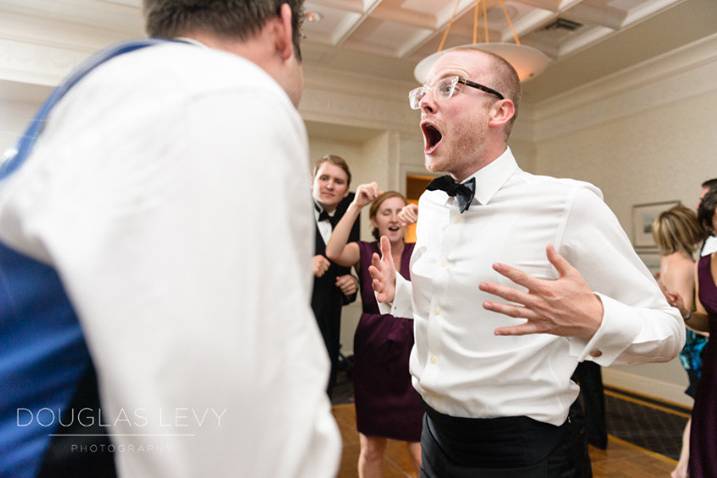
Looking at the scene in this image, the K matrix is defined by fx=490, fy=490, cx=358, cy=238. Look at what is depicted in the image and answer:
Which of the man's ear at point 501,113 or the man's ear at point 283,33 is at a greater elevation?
the man's ear at point 501,113

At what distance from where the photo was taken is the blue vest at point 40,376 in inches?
21.6

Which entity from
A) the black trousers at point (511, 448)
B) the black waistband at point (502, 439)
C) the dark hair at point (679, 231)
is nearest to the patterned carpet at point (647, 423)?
the dark hair at point (679, 231)

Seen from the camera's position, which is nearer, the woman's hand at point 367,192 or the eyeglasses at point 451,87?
the eyeglasses at point 451,87

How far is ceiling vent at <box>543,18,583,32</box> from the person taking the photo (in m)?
4.84

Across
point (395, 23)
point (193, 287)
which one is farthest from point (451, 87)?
point (395, 23)

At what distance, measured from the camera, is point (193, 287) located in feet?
1.47

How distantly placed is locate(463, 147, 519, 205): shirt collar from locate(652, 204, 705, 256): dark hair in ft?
8.55

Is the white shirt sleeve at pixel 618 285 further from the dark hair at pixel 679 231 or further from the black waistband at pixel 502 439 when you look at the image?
A: the dark hair at pixel 679 231

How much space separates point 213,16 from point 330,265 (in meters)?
2.12

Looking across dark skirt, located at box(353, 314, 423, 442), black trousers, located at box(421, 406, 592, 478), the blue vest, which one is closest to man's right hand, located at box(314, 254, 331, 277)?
dark skirt, located at box(353, 314, 423, 442)

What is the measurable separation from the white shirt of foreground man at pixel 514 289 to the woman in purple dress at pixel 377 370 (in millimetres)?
1042

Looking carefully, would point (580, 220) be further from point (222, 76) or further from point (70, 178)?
point (70, 178)

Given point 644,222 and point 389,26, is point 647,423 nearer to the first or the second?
point 644,222

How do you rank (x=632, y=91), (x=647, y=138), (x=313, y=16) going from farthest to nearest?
(x=632, y=91) < (x=647, y=138) < (x=313, y=16)
